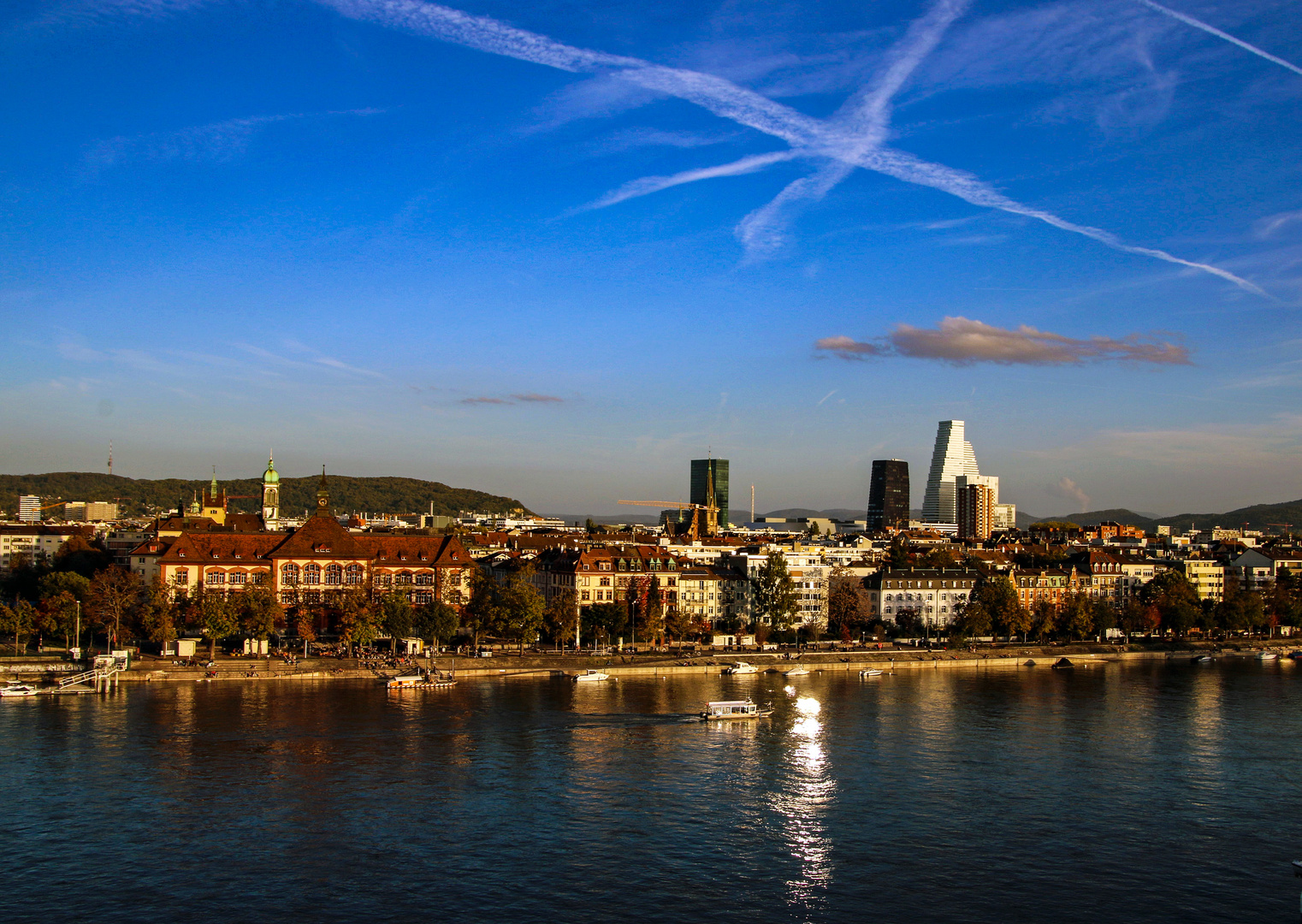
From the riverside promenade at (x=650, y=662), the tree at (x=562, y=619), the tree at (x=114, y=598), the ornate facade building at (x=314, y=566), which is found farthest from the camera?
the tree at (x=562, y=619)

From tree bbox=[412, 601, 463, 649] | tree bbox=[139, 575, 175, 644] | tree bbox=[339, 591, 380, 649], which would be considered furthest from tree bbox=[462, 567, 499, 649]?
tree bbox=[139, 575, 175, 644]

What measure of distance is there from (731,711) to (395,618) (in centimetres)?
2595

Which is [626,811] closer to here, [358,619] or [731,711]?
[731,711]

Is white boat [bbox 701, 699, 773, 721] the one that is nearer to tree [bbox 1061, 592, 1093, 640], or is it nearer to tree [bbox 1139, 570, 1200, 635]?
tree [bbox 1061, 592, 1093, 640]

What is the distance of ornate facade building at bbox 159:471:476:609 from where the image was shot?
7769 centimetres

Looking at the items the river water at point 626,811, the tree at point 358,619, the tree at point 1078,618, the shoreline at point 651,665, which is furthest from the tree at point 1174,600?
the tree at point 358,619

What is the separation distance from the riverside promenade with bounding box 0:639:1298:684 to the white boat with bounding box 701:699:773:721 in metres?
17.4

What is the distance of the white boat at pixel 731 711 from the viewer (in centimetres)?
5619

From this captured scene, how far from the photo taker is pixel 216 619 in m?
68.9

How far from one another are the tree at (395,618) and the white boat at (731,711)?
24.1 metres

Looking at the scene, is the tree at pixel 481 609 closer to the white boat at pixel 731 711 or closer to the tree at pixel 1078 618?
the white boat at pixel 731 711

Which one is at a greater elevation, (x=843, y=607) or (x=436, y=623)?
(x=843, y=607)

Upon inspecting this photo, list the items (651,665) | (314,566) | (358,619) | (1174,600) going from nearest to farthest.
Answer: (358,619) → (651,665) → (314,566) → (1174,600)

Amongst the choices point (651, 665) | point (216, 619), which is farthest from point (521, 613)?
point (216, 619)
